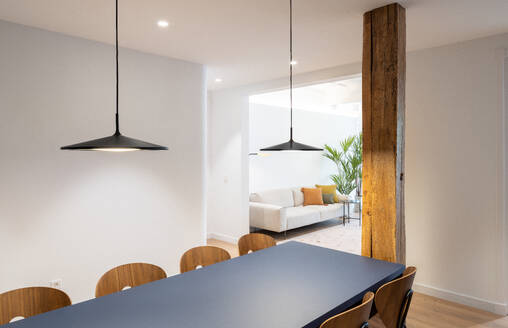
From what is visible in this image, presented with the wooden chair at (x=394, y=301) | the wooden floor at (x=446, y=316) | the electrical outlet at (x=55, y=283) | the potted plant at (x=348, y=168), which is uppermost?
the potted plant at (x=348, y=168)

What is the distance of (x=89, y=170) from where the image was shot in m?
3.25

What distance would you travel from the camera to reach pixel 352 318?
4.92 ft

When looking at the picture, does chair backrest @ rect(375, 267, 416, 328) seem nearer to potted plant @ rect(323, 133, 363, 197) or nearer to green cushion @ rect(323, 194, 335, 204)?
green cushion @ rect(323, 194, 335, 204)

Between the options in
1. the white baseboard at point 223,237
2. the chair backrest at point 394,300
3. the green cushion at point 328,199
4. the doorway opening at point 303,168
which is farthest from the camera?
the green cushion at point 328,199

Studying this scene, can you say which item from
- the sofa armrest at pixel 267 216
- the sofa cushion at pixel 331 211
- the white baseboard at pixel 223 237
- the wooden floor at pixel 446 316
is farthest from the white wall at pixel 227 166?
the wooden floor at pixel 446 316

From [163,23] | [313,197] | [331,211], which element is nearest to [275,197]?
[313,197]

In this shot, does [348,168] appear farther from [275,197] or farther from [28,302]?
[28,302]

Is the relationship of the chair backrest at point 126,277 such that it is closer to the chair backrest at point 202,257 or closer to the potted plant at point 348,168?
the chair backrest at point 202,257

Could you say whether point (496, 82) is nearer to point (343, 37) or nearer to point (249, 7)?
point (343, 37)

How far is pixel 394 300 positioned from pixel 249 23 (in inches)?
89.2

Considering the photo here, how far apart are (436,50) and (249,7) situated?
7.02ft

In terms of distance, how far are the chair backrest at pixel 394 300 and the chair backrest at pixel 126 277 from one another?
1.31m

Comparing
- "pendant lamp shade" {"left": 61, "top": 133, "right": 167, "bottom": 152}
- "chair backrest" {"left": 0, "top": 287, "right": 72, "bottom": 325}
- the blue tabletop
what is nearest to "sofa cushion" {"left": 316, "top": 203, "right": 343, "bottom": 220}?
the blue tabletop

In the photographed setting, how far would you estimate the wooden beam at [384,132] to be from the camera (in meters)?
2.48
